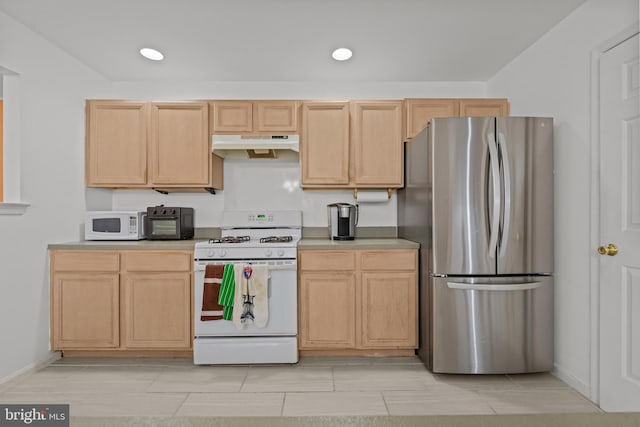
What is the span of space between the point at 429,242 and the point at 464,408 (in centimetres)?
106

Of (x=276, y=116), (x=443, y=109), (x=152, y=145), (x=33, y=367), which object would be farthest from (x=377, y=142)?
(x=33, y=367)

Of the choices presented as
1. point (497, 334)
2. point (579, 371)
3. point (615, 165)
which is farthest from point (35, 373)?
point (615, 165)

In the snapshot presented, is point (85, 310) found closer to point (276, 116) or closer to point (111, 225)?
point (111, 225)

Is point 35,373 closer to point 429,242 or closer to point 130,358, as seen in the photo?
point 130,358

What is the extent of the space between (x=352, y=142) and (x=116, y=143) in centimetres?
207

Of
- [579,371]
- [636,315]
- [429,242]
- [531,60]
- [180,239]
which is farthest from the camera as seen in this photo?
[180,239]

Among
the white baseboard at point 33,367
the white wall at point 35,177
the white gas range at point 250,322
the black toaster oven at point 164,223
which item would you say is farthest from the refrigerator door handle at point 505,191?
the white baseboard at point 33,367

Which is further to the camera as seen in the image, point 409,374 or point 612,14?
point 409,374

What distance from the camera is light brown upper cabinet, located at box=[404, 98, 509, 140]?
3439 mm

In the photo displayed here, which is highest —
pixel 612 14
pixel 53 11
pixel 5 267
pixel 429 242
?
pixel 53 11

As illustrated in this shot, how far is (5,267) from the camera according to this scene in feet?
8.62

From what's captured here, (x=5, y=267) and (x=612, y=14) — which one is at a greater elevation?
(x=612, y=14)

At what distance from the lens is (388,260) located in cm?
308

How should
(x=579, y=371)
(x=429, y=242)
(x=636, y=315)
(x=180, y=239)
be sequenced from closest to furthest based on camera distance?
(x=636, y=315), (x=579, y=371), (x=429, y=242), (x=180, y=239)
